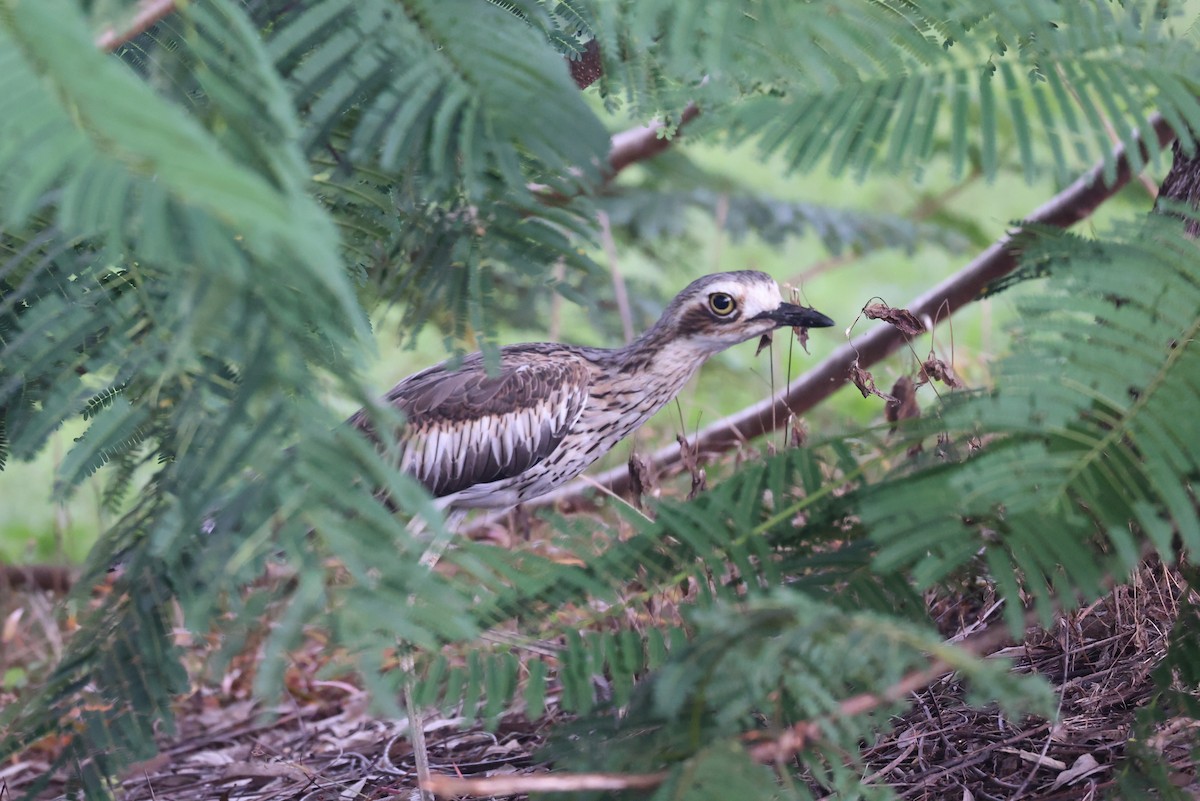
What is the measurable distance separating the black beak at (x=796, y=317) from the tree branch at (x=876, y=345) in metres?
0.09

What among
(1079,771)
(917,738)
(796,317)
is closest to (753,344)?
(796,317)

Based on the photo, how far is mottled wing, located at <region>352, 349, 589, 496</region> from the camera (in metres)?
3.06

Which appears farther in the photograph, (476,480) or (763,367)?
(763,367)

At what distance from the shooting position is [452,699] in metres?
1.08

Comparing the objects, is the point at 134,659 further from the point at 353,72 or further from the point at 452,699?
the point at 353,72

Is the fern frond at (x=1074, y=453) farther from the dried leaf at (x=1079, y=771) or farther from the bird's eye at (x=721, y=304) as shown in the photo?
the bird's eye at (x=721, y=304)

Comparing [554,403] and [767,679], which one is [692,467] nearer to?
[554,403]

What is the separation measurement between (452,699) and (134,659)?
345 millimetres

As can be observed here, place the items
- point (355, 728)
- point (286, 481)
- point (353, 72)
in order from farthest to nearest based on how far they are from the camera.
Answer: point (355, 728), point (353, 72), point (286, 481)

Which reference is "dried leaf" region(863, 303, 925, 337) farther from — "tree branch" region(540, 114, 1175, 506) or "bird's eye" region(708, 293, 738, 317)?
"bird's eye" region(708, 293, 738, 317)

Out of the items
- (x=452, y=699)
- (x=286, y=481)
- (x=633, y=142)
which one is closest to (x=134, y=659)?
(x=452, y=699)

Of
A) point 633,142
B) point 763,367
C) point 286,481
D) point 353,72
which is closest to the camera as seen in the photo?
point 286,481

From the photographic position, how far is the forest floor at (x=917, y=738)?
1667 mm

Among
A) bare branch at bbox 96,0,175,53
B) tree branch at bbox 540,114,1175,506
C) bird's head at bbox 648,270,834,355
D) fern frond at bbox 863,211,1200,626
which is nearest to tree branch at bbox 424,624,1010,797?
fern frond at bbox 863,211,1200,626
